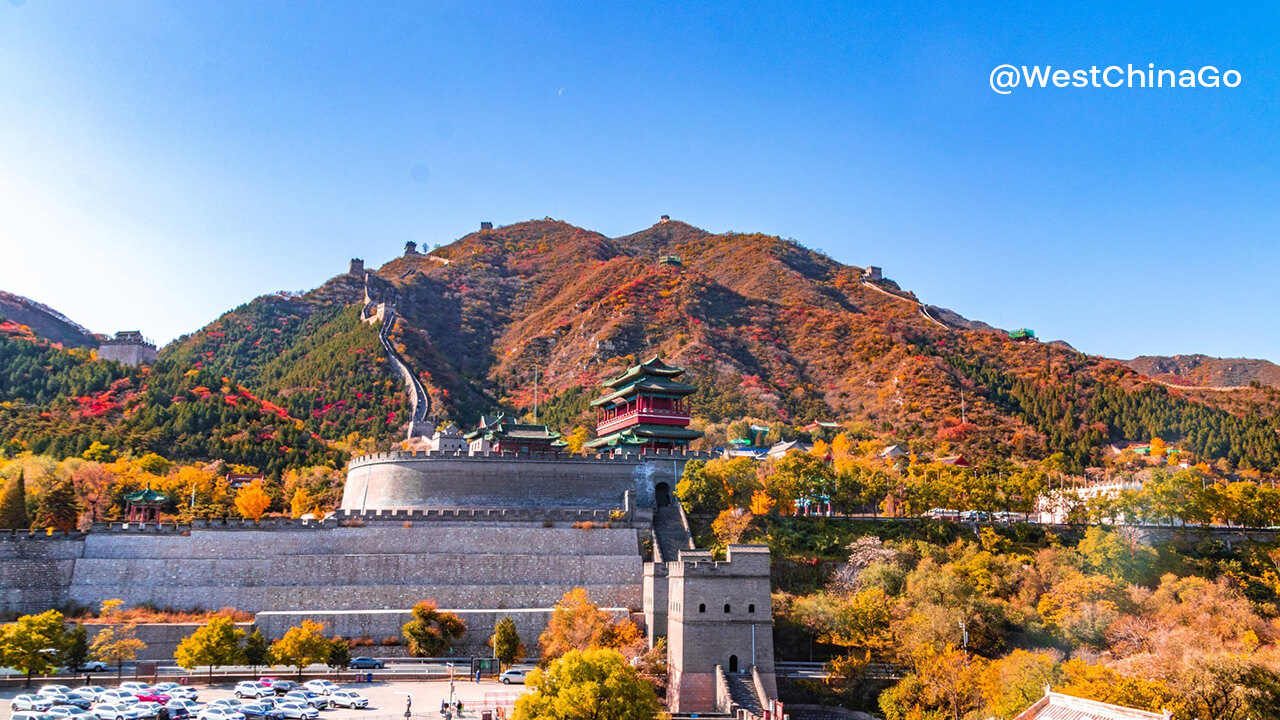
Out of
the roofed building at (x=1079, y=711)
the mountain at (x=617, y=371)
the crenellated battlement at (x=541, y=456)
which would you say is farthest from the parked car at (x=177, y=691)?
the mountain at (x=617, y=371)

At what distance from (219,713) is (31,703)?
254 inches

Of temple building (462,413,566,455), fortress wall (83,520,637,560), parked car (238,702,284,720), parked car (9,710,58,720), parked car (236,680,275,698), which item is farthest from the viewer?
temple building (462,413,566,455)

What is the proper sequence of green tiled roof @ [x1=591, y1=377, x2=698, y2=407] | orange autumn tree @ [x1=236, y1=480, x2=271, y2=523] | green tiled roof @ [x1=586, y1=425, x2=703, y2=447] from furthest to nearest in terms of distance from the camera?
1. green tiled roof @ [x1=591, y1=377, x2=698, y2=407]
2. green tiled roof @ [x1=586, y1=425, x2=703, y2=447]
3. orange autumn tree @ [x1=236, y1=480, x2=271, y2=523]

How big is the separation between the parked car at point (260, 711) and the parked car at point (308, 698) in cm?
70

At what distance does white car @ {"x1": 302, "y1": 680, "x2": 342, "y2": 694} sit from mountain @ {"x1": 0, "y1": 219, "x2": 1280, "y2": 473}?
130 ft

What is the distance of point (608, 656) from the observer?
3177 cm

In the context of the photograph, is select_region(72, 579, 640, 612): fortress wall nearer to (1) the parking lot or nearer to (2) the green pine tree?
(2) the green pine tree

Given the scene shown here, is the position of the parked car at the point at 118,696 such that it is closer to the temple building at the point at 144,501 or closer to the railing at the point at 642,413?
the temple building at the point at 144,501

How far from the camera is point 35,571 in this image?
145 feet

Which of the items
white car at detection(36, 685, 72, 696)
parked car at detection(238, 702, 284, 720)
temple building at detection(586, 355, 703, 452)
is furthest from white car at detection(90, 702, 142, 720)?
temple building at detection(586, 355, 703, 452)

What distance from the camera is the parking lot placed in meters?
33.1

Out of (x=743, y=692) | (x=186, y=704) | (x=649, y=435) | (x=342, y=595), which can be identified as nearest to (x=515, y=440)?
(x=649, y=435)

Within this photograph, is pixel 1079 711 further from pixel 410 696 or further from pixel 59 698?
pixel 59 698

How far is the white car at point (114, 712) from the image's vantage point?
30953mm
